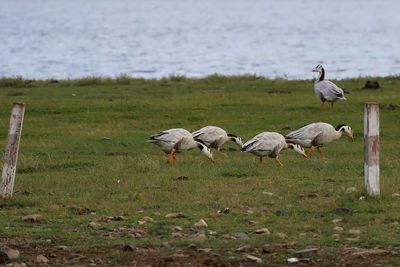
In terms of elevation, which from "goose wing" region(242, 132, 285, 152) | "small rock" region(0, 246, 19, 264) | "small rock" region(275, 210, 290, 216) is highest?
"goose wing" region(242, 132, 285, 152)

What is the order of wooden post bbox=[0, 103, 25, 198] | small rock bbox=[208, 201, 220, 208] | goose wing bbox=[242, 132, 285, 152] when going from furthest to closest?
goose wing bbox=[242, 132, 285, 152] < wooden post bbox=[0, 103, 25, 198] < small rock bbox=[208, 201, 220, 208]

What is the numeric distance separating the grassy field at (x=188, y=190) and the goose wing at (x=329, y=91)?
1.93ft

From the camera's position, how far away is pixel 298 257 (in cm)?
840

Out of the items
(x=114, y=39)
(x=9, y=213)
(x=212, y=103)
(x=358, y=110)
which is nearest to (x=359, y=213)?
(x=9, y=213)

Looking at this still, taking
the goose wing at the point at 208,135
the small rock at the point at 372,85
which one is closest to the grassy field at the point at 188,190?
the goose wing at the point at 208,135

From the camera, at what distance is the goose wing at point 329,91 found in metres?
22.9

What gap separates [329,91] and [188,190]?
11.4 m

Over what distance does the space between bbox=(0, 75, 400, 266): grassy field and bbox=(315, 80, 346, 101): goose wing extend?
0.59m

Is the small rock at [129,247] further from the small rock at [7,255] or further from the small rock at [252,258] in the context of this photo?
the small rock at [252,258]

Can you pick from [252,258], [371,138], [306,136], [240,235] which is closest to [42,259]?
[252,258]

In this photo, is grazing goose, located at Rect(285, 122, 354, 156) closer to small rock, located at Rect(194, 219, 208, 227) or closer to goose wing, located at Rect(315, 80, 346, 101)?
goose wing, located at Rect(315, 80, 346, 101)

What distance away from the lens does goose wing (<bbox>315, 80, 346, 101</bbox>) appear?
75.2ft

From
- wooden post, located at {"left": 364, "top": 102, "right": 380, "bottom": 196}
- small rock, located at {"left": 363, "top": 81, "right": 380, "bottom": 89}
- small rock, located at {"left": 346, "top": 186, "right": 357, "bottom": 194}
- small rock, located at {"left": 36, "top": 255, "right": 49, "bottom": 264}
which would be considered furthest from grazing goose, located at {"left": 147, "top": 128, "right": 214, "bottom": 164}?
small rock, located at {"left": 363, "top": 81, "right": 380, "bottom": 89}

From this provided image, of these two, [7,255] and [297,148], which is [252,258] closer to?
[7,255]
